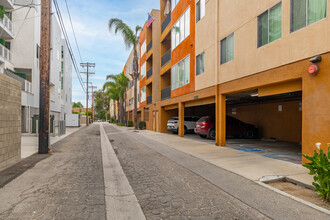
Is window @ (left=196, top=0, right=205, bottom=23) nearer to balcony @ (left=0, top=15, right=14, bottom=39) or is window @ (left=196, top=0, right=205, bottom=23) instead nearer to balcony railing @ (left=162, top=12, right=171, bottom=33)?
balcony railing @ (left=162, top=12, right=171, bottom=33)

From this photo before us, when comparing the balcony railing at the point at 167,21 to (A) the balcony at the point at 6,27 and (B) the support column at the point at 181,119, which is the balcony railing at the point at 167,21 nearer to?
(B) the support column at the point at 181,119

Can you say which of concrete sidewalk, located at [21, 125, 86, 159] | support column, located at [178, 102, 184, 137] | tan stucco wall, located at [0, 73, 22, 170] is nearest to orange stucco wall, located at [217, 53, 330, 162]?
tan stucco wall, located at [0, 73, 22, 170]

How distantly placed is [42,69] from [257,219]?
9.61 metres

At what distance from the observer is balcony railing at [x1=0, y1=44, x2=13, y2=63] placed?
1995 cm

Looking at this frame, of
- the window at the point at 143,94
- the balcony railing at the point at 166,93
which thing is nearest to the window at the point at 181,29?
the balcony railing at the point at 166,93

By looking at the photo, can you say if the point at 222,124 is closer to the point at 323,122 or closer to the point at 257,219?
the point at 323,122

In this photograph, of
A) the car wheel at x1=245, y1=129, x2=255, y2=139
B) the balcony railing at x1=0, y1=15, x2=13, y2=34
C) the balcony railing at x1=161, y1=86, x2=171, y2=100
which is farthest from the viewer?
the balcony railing at x1=161, y1=86, x2=171, y2=100

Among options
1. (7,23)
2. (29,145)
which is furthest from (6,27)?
(29,145)

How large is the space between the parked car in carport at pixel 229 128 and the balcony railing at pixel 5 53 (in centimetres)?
1733

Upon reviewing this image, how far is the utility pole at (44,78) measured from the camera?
390 inches

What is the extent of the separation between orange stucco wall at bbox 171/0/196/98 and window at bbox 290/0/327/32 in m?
8.41

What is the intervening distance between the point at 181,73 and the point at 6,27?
16.0 metres

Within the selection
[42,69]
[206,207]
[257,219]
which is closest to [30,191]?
[206,207]

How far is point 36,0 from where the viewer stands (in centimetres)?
2445
